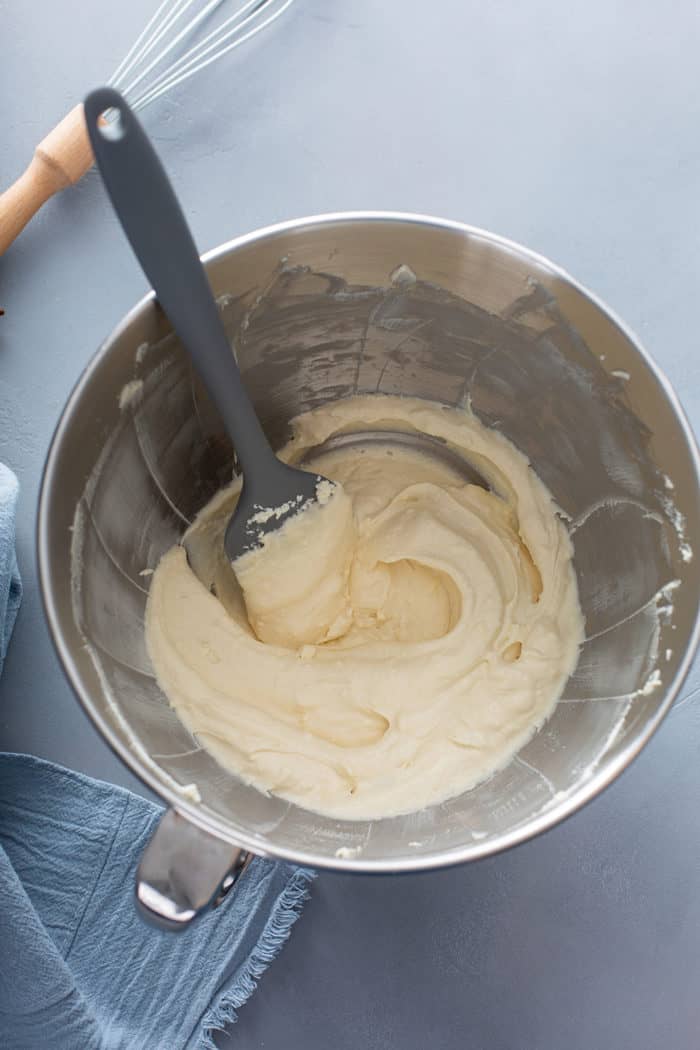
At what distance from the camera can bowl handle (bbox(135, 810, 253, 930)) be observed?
Result: 77cm

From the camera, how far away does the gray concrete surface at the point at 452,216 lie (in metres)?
1.19

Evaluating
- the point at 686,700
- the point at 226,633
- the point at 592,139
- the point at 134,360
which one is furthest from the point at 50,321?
the point at 686,700

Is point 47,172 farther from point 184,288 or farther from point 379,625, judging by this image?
point 379,625

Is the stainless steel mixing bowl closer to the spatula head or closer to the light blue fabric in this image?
the spatula head

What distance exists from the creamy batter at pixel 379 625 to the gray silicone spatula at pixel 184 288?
0.05 meters

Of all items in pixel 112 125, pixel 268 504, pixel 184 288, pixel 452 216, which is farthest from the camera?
pixel 452 216

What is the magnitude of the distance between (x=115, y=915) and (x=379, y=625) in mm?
527

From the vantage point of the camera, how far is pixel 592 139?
→ 1.35 metres

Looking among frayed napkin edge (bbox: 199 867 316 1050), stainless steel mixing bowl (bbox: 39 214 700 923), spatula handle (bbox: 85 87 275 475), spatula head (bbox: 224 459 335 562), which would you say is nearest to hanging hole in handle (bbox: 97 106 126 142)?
spatula handle (bbox: 85 87 275 475)

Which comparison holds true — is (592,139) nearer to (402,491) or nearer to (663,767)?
(402,491)

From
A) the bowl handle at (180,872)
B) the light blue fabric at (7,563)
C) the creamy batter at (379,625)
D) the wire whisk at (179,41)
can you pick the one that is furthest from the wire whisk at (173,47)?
the bowl handle at (180,872)

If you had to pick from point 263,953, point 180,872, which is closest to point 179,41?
point 180,872

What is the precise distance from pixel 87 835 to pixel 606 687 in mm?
710

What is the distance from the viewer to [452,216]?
1.33 metres
